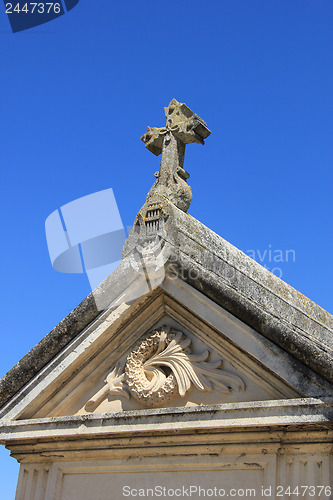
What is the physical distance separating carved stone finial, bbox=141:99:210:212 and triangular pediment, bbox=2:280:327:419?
46.9 inches

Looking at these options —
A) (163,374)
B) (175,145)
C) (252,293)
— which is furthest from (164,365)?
(175,145)

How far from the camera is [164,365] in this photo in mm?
7070

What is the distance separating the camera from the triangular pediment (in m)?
6.43

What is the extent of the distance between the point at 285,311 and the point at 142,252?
162 centimetres

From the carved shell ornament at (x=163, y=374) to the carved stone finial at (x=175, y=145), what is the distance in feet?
5.15

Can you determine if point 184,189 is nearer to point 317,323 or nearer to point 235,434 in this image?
point 317,323

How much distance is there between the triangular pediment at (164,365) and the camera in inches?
253

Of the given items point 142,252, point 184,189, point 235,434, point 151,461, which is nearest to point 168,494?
point 151,461

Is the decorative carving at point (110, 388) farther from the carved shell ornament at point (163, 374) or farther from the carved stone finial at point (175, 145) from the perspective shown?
the carved stone finial at point (175, 145)

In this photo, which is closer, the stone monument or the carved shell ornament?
the stone monument

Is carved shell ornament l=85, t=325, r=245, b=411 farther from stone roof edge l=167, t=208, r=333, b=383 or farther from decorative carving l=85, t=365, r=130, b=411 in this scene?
stone roof edge l=167, t=208, r=333, b=383

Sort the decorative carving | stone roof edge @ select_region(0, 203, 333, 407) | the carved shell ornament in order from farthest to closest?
the decorative carving → the carved shell ornament → stone roof edge @ select_region(0, 203, 333, 407)

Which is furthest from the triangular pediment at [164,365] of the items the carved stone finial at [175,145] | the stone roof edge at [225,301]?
the carved stone finial at [175,145]

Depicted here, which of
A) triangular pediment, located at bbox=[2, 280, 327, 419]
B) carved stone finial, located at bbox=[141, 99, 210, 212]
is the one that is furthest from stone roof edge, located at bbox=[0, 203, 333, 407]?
carved stone finial, located at bbox=[141, 99, 210, 212]
